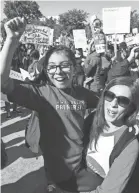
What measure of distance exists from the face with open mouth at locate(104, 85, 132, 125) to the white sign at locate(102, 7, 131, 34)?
4.47 m

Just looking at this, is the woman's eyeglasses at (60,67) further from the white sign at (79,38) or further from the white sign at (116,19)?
the white sign at (79,38)

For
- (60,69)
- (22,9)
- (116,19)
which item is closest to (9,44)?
(60,69)

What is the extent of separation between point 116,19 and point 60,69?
4585 millimetres

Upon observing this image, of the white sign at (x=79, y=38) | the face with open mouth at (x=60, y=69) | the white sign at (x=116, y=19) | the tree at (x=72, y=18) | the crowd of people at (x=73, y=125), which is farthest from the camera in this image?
the tree at (x=72, y=18)

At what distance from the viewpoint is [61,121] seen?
5.42 ft

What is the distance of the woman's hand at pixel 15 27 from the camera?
4.59ft

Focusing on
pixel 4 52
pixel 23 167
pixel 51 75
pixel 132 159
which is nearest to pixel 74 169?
pixel 132 159

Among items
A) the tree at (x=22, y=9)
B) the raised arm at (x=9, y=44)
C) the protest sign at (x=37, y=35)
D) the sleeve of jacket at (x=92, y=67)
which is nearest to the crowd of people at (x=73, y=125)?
the raised arm at (x=9, y=44)

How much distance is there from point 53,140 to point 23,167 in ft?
6.97

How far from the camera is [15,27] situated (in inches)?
55.4

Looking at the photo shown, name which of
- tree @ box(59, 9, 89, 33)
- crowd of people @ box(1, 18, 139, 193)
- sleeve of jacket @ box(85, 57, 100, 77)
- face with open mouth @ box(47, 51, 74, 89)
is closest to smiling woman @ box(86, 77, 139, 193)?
crowd of people @ box(1, 18, 139, 193)

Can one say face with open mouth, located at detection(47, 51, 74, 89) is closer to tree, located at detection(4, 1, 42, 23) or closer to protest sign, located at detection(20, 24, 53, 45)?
protest sign, located at detection(20, 24, 53, 45)

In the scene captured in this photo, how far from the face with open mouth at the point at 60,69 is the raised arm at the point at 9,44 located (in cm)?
36

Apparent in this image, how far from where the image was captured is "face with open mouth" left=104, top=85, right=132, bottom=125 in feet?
5.40
